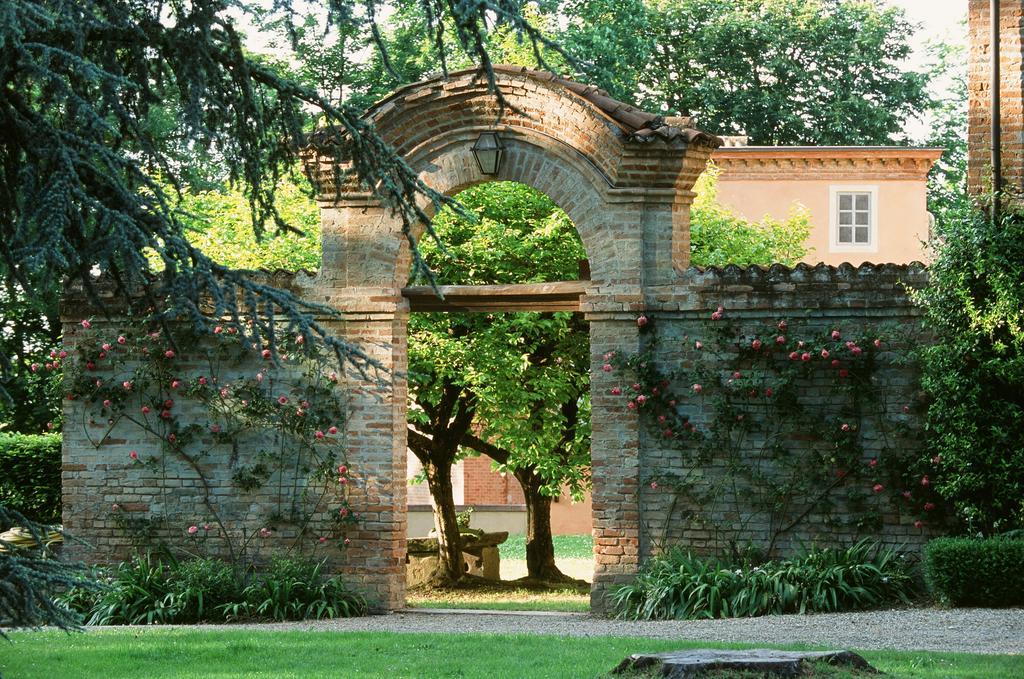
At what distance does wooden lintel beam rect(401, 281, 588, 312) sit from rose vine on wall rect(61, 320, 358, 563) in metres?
1.20

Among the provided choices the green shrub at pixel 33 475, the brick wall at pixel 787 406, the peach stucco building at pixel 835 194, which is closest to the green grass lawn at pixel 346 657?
the brick wall at pixel 787 406

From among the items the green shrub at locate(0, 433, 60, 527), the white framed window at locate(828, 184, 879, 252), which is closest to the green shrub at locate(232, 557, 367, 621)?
the green shrub at locate(0, 433, 60, 527)

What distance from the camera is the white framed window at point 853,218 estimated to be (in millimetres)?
29719

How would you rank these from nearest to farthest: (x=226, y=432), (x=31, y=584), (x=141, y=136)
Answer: (x=31, y=584), (x=141, y=136), (x=226, y=432)

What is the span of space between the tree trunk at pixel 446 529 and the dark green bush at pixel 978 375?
27.2 feet

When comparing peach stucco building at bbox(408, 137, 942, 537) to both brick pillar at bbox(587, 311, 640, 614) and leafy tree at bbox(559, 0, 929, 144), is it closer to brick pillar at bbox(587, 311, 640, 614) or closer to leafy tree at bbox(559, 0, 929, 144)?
leafy tree at bbox(559, 0, 929, 144)

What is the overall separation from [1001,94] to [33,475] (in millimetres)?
12787

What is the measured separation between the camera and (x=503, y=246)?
17.5 m

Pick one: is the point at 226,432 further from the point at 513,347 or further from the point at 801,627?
the point at 801,627

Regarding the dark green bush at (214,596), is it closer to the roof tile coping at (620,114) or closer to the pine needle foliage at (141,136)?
the roof tile coping at (620,114)

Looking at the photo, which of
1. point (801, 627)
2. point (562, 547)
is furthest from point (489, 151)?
point (562, 547)

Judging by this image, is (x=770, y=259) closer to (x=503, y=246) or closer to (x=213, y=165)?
(x=503, y=246)

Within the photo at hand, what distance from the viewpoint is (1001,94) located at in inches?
523

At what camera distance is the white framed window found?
29719 mm
